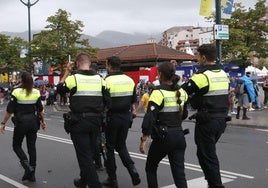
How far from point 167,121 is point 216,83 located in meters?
0.85

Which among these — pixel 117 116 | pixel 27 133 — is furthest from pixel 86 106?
pixel 27 133

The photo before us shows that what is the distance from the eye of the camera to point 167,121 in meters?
5.31

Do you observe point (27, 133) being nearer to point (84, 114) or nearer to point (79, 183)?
point (79, 183)

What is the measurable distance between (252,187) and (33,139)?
11.5ft

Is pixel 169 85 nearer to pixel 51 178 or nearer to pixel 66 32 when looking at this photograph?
pixel 51 178

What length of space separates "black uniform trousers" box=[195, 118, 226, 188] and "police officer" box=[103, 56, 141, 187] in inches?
50.5

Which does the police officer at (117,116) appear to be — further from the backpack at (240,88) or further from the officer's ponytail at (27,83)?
the backpack at (240,88)

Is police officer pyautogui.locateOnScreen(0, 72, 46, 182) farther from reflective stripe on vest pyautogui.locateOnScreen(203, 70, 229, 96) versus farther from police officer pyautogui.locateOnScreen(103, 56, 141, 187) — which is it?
reflective stripe on vest pyautogui.locateOnScreen(203, 70, 229, 96)

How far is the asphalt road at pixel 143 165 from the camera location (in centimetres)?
699

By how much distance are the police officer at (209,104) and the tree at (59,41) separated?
32.0 metres

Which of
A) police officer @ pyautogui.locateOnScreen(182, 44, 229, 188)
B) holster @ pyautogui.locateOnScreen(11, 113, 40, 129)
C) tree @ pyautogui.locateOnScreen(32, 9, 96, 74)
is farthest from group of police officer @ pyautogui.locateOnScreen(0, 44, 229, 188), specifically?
tree @ pyautogui.locateOnScreen(32, 9, 96, 74)

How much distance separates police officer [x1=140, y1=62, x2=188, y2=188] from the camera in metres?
5.24

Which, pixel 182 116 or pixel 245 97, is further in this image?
pixel 245 97

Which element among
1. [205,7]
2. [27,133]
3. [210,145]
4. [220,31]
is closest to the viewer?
[210,145]
